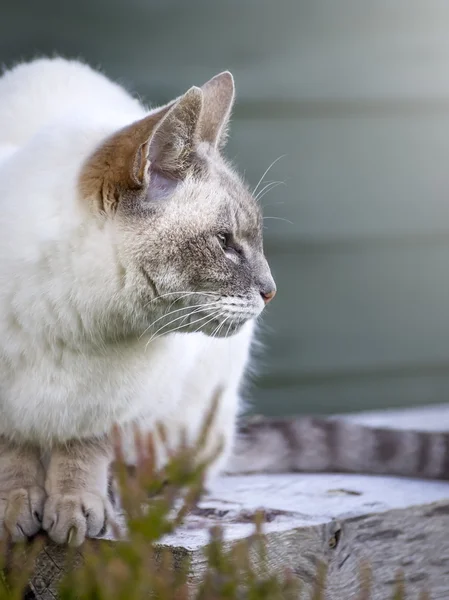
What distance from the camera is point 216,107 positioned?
2.06m

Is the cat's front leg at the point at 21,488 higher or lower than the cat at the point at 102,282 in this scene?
lower

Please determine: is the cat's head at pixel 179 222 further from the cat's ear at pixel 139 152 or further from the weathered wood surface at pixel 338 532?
the weathered wood surface at pixel 338 532

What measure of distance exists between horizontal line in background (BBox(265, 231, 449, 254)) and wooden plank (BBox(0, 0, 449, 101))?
1.87ft

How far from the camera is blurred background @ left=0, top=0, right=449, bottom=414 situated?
3320 mm

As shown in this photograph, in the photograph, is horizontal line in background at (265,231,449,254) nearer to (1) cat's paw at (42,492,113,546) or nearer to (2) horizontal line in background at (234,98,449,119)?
(2) horizontal line in background at (234,98,449,119)

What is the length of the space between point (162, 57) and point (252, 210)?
1.48 m

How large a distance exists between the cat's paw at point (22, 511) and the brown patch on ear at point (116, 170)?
679mm

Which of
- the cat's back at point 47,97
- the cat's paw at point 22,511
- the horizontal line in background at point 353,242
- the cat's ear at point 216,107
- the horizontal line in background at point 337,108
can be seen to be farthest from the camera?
the horizontal line in background at point 353,242

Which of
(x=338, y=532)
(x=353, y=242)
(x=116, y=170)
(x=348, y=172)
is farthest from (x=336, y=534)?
(x=348, y=172)

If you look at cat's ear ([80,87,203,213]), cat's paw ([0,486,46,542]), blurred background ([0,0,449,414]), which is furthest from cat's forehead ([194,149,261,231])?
blurred background ([0,0,449,414])

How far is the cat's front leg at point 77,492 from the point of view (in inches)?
75.6

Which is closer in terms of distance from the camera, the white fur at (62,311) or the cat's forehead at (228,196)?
the white fur at (62,311)

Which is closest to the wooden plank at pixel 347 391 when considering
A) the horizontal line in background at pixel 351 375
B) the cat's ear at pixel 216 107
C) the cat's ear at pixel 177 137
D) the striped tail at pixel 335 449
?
the horizontal line in background at pixel 351 375

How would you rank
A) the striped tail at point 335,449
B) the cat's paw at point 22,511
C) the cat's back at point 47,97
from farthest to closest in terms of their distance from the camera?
1. the striped tail at point 335,449
2. the cat's back at point 47,97
3. the cat's paw at point 22,511
